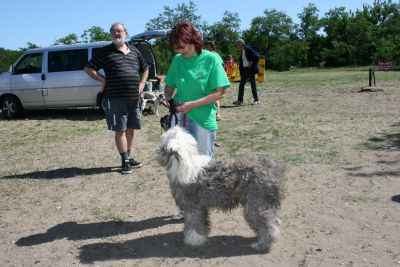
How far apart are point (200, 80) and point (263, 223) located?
4.76 ft

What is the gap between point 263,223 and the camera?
3869mm

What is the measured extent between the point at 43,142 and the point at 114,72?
3.69 metres

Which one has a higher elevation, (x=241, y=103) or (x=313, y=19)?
(x=313, y=19)

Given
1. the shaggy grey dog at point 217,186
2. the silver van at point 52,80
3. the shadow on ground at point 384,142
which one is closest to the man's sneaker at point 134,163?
the shaggy grey dog at point 217,186

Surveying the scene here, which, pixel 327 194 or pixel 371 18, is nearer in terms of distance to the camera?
pixel 327 194

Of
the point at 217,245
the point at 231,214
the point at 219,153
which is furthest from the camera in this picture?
the point at 219,153

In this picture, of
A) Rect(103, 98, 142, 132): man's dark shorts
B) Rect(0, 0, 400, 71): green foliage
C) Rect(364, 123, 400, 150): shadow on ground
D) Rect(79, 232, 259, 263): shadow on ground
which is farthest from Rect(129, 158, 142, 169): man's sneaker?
Rect(0, 0, 400, 71): green foliage

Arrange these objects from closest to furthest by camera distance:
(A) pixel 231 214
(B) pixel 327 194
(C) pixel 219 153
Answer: (A) pixel 231 214 → (B) pixel 327 194 → (C) pixel 219 153

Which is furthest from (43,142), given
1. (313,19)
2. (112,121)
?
(313,19)

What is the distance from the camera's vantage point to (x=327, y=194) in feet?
17.6

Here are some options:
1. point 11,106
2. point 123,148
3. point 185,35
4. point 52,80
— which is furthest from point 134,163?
point 11,106

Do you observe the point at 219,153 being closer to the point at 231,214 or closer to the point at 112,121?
the point at 112,121

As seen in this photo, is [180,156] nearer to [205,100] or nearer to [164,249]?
[205,100]

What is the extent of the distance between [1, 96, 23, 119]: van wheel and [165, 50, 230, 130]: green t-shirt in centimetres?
917
